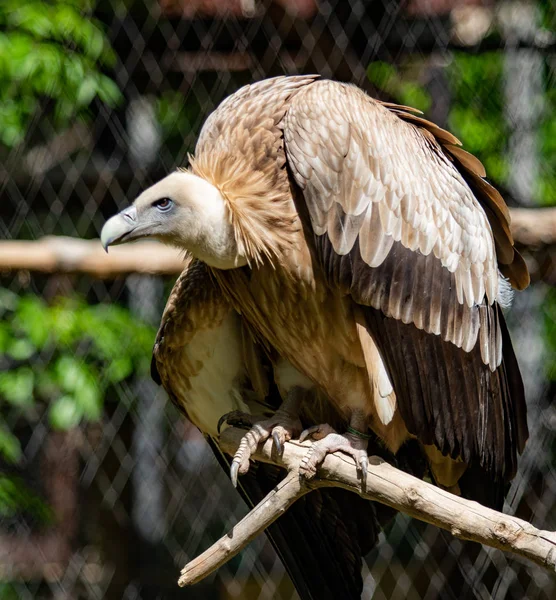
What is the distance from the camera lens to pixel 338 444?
2.12 m

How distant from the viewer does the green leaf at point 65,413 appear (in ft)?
13.0

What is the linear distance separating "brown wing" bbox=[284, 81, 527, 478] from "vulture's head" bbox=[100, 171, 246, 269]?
0.61ft

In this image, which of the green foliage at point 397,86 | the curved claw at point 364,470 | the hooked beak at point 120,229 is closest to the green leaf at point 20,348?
the green foliage at point 397,86

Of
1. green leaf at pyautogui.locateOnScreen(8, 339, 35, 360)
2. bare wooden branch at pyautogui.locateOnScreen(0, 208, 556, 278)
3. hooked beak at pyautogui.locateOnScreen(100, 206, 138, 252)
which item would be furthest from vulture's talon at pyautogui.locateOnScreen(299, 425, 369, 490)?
green leaf at pyautogui.locateOnScreen(8, 339, 35, 360)

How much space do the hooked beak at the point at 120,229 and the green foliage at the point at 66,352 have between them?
6.26 feet

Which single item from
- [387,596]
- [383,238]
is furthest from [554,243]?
[387,596]

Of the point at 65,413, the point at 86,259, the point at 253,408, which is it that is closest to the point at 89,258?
the point at 86,259

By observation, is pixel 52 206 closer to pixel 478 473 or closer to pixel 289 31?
pixel 289 31

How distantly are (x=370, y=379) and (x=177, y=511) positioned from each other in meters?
2.47

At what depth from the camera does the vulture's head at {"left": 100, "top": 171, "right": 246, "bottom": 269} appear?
6.78 feet

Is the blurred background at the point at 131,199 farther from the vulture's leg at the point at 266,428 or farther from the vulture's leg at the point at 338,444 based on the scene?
the vulture's leg at the point at 338,444

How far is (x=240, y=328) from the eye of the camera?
7.99ft

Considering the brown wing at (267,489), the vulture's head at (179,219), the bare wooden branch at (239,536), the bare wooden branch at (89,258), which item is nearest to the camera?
the bare wooden branch at (239,536)

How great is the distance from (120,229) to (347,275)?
48 cm
